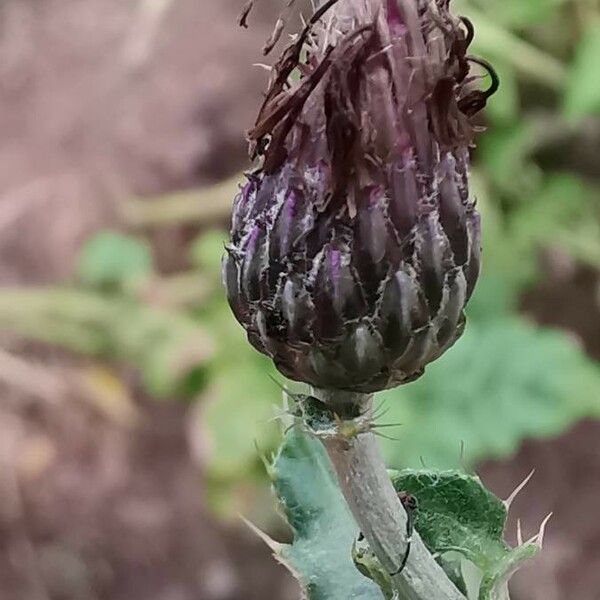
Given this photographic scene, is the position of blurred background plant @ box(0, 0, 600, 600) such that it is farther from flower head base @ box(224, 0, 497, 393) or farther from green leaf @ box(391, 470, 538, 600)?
flower head base @ box(224, 0, 497, 393)

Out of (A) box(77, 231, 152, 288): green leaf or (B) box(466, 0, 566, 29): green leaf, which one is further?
(A) box(77, 231, 152, 288): green leaf

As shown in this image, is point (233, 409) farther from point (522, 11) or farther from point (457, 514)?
point (457, 514)

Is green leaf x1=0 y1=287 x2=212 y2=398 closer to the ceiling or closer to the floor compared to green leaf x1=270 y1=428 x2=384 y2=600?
closer to the ceiling

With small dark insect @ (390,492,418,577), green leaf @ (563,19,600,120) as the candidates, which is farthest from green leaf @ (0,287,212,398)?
small dark insect @ (390,492,418,577)

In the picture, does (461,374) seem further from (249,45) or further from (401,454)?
(249,45)

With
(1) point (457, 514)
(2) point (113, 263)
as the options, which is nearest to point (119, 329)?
(2) point (113, 263)

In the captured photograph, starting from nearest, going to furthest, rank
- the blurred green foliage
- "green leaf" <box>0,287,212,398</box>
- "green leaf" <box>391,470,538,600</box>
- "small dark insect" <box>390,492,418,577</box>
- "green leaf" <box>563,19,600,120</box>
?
"small dark insect" <box>390,492,418,577</box>
"green leaf" <box>391,470,538,600</box>
the blurred green foliage
"green leaf" <box>563,19,600,120</box>
"green leaf" <box>0,287,212,398</box>

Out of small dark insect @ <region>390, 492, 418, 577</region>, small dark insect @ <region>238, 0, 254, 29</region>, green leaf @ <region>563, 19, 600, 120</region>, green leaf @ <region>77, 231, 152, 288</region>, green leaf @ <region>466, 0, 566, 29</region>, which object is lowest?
small dark insect @ <region>390, 492, 418, 577</region>

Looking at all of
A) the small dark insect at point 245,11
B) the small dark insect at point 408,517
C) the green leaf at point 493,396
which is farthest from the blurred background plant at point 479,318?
the small dark insect at point 245,11
